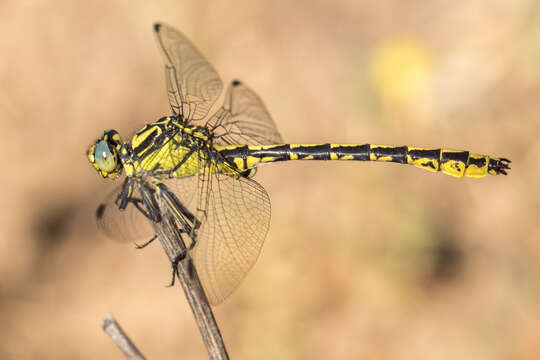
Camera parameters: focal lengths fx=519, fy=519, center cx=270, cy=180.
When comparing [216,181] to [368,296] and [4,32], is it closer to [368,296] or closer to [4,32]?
[368,296]

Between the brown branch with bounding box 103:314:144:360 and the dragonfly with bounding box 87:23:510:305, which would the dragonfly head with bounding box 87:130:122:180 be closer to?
the dragonfly with bounding box 87:23:510:305

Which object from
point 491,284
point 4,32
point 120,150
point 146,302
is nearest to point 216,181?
point 120,150

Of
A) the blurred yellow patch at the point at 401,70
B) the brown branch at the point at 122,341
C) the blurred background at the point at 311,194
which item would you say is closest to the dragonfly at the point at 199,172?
the brown branch at the point at 122,341

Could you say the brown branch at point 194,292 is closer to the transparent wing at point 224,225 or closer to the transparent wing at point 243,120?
the transparent wing at point 224,225

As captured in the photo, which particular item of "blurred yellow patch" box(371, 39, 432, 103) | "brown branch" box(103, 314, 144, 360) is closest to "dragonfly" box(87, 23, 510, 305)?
"brown branch" box(103, 314, 144, 360)

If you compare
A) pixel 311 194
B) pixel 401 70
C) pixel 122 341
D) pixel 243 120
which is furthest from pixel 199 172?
pixel 401 70

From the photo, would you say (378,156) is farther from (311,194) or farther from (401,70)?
(401,70)
